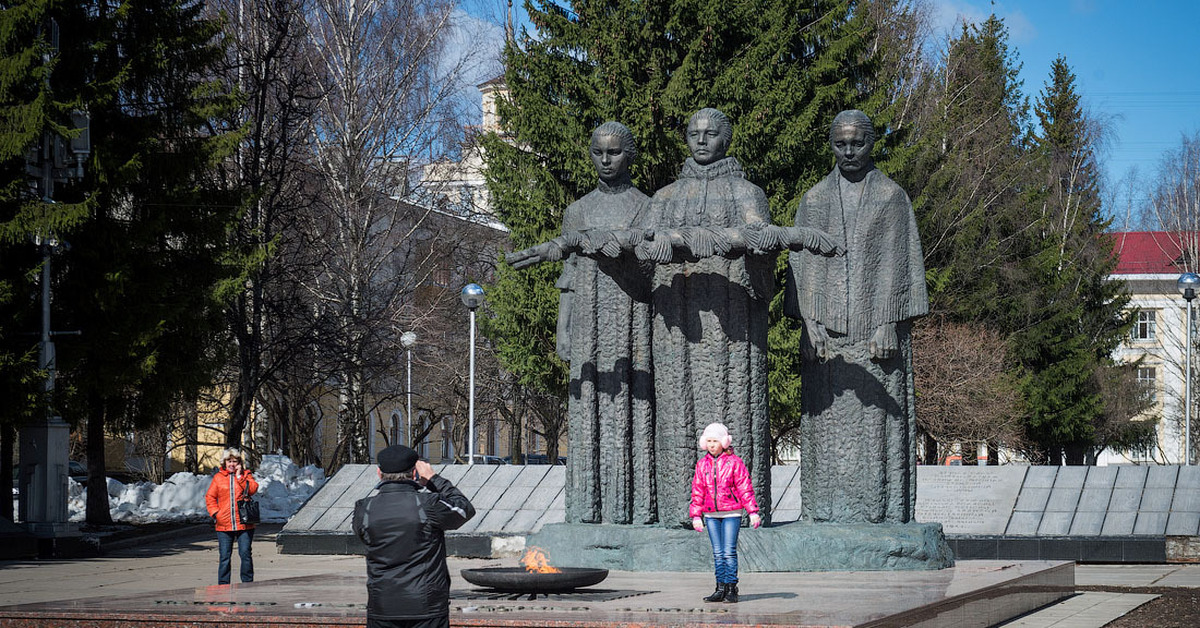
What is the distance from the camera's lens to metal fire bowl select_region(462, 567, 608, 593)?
845 centimetres

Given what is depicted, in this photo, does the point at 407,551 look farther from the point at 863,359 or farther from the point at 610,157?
the point at 610,157

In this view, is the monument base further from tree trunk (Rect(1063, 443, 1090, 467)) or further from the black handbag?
tree trunk (Rect(1063, 443, 1090, 467))

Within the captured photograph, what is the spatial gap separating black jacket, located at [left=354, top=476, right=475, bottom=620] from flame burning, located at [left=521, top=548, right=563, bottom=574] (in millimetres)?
2656

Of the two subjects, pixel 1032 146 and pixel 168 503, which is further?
pixel 1032 146

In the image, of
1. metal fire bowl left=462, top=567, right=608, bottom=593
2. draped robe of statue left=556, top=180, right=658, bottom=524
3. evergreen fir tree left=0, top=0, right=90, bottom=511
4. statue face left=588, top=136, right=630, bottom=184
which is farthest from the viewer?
evergreen fir tree left=0, top=0, right=90, bottom=511

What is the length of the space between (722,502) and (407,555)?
9.04 ft

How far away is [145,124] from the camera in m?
20.0

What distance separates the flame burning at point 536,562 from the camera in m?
8.95

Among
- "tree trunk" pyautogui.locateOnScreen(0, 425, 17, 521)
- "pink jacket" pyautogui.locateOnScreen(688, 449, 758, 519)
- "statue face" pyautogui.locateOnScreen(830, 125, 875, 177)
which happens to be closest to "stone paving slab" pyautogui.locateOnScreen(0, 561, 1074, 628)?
"pink jacket" pyautogui.locateOnScreen(688, 449, 758, 519)

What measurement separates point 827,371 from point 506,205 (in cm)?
1354

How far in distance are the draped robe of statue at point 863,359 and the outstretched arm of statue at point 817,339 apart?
0.03 meters

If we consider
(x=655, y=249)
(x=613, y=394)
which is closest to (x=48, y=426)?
(x=613, y=394)

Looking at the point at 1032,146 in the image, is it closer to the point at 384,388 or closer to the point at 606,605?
the point at 384,388

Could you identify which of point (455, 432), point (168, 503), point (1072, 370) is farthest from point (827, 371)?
point (455, 432)
